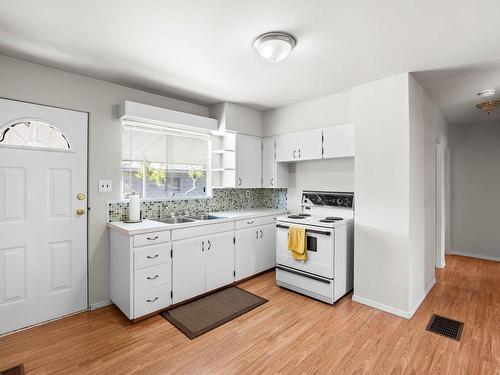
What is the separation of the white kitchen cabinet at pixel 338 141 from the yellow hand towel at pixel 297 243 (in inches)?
43.2

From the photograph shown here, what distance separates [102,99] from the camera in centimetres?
295

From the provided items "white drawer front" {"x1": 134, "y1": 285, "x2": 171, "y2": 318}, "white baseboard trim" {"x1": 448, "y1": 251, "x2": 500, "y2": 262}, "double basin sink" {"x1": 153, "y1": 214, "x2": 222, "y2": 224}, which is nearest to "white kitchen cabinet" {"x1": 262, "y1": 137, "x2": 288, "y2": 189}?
"double basin sink" {"x1": 153, "y1": 214, "x2": 222, "y2": 224}

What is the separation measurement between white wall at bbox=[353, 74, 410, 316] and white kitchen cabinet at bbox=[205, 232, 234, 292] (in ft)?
5.02

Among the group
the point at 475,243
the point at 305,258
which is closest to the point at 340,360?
the point at 305,258

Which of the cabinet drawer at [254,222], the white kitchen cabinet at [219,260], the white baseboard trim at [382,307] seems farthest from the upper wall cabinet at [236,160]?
the white baseboard trim at [382,307]

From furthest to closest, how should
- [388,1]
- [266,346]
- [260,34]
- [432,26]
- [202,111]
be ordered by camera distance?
[202,111]
[266,346]
[260,34]
[432,26]
[388,1]

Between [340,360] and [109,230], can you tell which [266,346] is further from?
[109,230]

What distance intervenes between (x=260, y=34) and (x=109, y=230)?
2537mm

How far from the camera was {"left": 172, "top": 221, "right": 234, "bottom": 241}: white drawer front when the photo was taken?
2.89 metres

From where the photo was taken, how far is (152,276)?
2.68 m

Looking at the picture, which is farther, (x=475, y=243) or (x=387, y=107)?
(x=475, y=243)

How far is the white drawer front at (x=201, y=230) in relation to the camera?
2891 millimetres

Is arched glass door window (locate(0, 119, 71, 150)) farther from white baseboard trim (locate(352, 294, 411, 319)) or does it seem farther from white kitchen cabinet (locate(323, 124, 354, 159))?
white baseboard trim (locate(352, 294, 411, 319))

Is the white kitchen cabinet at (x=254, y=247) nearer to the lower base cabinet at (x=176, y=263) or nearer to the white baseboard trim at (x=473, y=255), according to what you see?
the lower base cabinet at (x=176, y=263)
